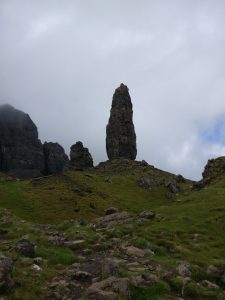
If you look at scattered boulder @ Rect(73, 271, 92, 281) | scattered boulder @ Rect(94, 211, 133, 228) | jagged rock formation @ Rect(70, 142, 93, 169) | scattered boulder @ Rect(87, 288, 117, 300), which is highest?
jagged rock formation @ Rect(70, 142, 93, 169)

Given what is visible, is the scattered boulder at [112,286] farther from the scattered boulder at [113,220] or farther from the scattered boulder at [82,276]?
the scattered boulder at [113,220]

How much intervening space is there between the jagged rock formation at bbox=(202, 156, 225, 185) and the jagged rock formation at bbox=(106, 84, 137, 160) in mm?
68467

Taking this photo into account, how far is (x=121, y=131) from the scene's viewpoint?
180 m

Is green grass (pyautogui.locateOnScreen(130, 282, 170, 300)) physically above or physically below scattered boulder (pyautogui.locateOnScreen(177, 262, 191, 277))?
below

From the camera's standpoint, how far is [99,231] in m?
41.5

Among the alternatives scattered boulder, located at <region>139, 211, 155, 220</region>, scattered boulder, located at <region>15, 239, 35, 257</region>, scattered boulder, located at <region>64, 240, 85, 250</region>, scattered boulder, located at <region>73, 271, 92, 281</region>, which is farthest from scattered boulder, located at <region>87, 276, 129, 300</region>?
scattered boulder, located at <region>139, 211, 155, 220</region>

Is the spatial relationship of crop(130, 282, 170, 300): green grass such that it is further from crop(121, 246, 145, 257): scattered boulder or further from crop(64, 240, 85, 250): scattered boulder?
crop(64, 240, 85, 250): scattered boulder

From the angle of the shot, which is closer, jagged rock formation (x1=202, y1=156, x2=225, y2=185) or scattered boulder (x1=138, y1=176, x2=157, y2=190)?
jagged rock formation (x1=202, y1=156, x2=225, y2=185)

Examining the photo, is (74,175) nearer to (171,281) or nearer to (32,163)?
(32,163)

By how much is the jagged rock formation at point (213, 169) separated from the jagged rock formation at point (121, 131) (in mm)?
68467

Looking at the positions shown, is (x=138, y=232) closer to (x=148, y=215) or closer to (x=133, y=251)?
(x=133, y=251)

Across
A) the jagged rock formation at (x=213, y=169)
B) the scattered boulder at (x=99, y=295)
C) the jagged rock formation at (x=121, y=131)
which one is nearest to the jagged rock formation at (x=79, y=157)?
the jagged rock formation at (x=121, y=131)

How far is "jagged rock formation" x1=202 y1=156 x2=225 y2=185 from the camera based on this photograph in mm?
98656

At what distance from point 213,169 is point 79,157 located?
245ft
